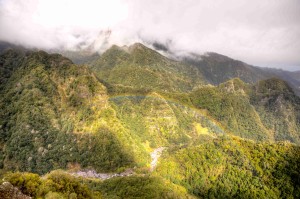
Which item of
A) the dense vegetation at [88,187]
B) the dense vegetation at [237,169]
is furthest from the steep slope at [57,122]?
the dense vegetation at [237,169]

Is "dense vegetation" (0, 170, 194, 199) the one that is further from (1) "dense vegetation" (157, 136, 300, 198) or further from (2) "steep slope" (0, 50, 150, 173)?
(2) "steep slope" (0, 50, 150, 173)

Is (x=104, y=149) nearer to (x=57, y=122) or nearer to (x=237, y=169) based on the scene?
(x=57, y=122)

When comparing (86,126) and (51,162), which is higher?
(86,126)

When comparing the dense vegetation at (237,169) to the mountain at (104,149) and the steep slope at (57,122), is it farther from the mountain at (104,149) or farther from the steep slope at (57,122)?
the steep slope at (57,122)

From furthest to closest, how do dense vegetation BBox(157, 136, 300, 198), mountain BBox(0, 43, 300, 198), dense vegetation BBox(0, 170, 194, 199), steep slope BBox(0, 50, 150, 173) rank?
steep slope BBox(0, 50, 150, 173)
dense vegetation BBox(157, 136, 300, 198)
mountain BBox(0, 43, 300, 198)
dense vegetation BBox(0, 170, 194, 199)

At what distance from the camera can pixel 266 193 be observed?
101 meters

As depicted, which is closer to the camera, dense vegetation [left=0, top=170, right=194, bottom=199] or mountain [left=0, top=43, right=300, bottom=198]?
dense vegetation [left=0, top=170, right=194, bottom=199]

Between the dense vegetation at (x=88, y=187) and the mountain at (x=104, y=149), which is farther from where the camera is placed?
the mountain at (x=104, y=149)

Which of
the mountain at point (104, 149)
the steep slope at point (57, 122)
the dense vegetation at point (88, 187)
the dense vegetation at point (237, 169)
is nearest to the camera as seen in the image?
the dense vegetation at point (88, 187)

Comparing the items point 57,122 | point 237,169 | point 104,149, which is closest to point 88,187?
point 104,149

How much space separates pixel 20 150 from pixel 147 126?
8264 centimetres

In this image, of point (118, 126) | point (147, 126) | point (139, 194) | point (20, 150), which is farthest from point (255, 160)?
point (20, 150)

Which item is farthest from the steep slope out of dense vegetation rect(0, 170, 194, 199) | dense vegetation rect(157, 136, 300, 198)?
Result: dense vegetation rect(157, 136, 300, 198)

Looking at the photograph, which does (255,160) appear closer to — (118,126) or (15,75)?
(118,126)
